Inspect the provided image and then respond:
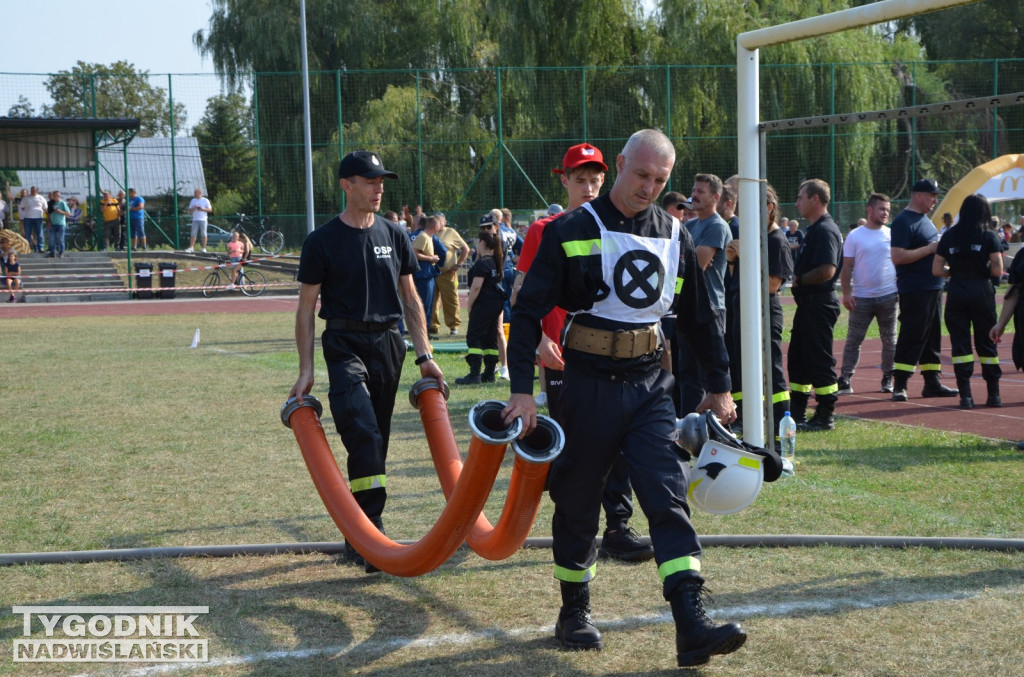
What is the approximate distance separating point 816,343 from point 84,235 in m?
30.3

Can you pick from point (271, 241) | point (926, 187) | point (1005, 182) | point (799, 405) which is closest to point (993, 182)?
point (1005, 182)

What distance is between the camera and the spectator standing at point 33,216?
32.2m

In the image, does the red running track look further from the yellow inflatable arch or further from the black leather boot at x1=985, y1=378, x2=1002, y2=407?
the yellow inflatable arch

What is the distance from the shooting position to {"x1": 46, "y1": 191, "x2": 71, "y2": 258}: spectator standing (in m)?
32.4

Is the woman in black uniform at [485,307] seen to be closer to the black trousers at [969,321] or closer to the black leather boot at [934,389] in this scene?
the black leather boot at [934,389]

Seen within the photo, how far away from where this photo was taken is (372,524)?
5.33 m

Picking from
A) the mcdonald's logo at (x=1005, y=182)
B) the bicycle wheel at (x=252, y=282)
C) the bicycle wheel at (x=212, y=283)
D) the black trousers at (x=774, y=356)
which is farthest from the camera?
the bicycle wheel at (x=212, y=283)

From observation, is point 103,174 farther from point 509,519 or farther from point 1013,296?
point 509,519

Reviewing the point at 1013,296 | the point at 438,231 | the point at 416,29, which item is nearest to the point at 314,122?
the point at 416,29

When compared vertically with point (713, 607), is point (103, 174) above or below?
above

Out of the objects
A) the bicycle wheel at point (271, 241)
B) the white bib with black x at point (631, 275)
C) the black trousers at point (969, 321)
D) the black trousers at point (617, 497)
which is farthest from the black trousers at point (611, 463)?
the bicycle wheel at point (271, 241)

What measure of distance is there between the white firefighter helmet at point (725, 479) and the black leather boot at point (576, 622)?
66 cm

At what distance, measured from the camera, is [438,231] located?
56.2 ft

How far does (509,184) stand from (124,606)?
3010 centimetres
